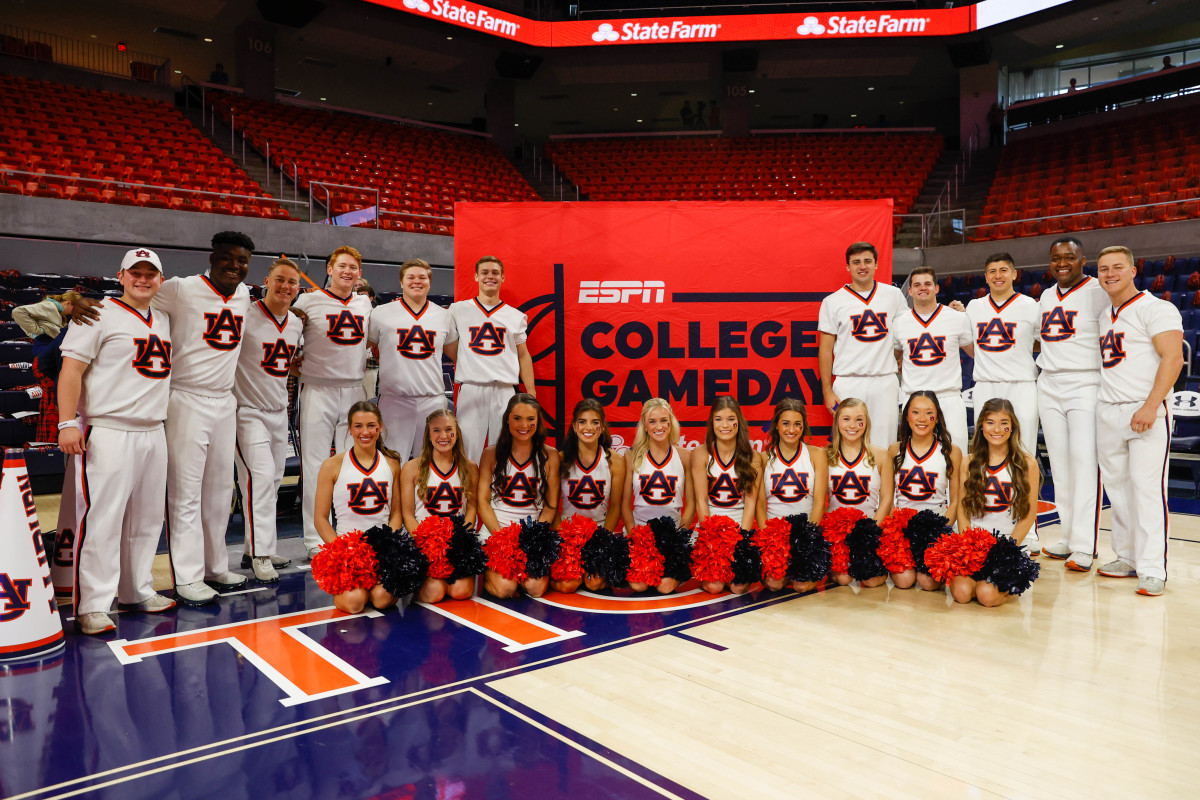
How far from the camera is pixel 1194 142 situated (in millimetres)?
14250

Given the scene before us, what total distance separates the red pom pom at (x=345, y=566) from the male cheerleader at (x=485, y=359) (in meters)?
1.13

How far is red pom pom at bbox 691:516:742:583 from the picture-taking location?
12.6 feet

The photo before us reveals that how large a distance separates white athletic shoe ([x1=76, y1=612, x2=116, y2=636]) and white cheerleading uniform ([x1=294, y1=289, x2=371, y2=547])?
1184mm

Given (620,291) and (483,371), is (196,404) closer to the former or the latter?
(483,371)

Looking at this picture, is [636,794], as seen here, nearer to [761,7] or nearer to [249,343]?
[249,343]

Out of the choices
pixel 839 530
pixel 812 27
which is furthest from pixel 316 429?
pixel 812 27

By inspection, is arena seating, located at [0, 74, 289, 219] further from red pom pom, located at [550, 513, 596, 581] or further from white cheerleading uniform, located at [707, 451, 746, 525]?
white cheerleading uniform, located at [707, 451, 746, 525]

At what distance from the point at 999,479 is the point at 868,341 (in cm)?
109

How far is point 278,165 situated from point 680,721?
1446cm

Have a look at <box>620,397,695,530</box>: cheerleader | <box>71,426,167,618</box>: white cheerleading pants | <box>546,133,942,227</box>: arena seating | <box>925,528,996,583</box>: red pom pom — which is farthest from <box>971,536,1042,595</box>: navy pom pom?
<box>546,133,942,227</box>: arena seating

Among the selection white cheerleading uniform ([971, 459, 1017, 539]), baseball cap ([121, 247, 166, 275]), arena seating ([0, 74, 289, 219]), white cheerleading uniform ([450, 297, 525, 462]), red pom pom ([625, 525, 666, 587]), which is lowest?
red pom pom ([625, 525, 666, 587])

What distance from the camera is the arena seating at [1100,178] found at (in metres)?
12.7

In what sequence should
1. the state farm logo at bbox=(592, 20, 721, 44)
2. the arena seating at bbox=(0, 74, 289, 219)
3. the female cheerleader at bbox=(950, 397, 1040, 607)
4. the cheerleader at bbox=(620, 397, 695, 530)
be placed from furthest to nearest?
the state farm logo at bbox=(592, 20, 721, 44) < the arena seating at bbox=(0, 74, 289, 219) < the cheerleader at bbox=(620, 397, 695, 530) < the female cheerleader at bbox=(950, 397, 1040, 607)

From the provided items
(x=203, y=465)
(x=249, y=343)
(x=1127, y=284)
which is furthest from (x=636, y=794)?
(x=1127, y=284)
